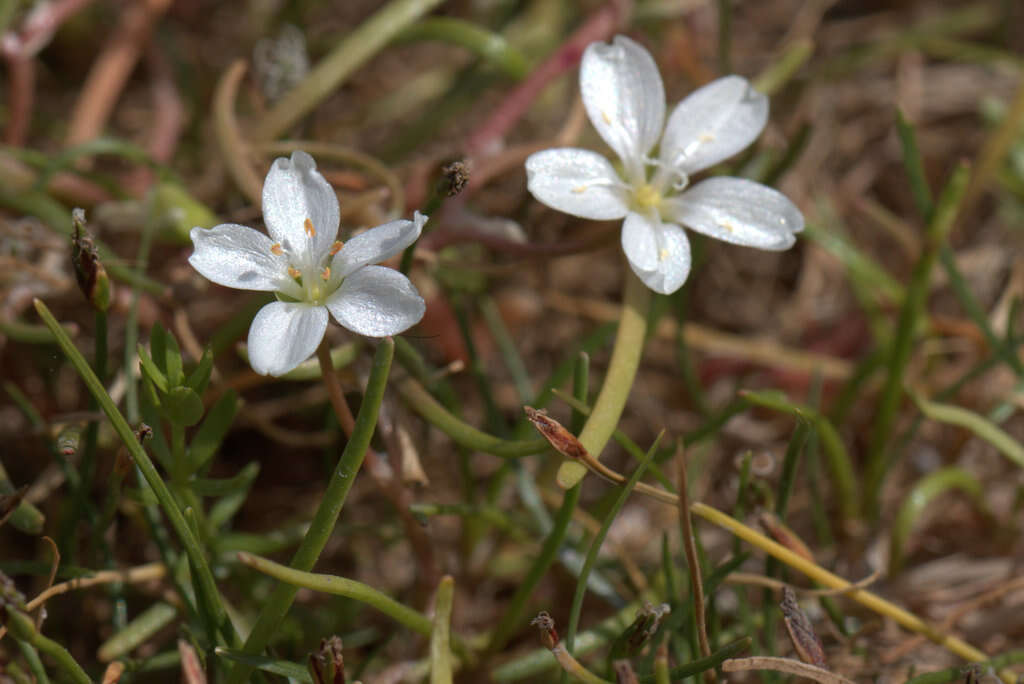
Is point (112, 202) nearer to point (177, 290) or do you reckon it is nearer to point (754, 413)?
point (177, 290)

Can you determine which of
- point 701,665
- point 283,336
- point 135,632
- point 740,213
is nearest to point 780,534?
point 701,665

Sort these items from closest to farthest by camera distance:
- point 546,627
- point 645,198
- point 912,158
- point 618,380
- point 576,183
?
point 546,627
point 618,380
point 576,183
point 645,198
point 912,158

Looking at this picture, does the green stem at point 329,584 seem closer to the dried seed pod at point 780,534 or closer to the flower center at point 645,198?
the dried seed pod at point 780,534

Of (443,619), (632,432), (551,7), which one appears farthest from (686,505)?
(551,7)

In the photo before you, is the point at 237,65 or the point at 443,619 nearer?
the point at 443,619

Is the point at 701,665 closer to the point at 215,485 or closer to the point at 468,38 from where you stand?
the point at 215,485

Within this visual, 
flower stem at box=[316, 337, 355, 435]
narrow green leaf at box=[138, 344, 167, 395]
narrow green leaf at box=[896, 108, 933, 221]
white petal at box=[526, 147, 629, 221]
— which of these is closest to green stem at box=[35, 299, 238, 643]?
narrow green leaf at box=[138, 344, 167, 395]

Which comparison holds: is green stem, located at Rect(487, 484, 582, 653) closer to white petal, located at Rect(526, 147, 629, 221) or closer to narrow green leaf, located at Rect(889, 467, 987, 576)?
white petal, located at Rect(526, 147, 629, 221)
